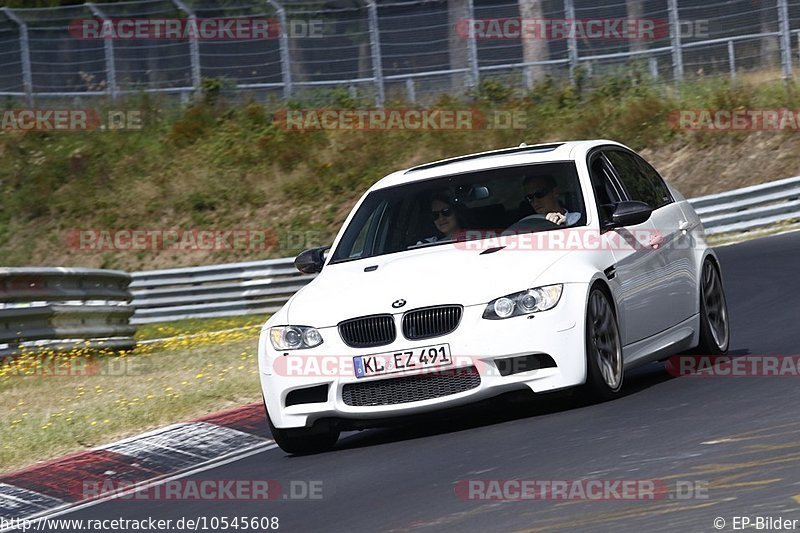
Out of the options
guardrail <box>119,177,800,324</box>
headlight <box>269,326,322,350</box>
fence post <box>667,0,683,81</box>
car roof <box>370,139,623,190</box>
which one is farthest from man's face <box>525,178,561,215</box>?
fence post <box>667,0,683,81</box>

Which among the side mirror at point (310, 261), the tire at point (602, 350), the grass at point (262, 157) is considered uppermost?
the grass at point (262, 157)

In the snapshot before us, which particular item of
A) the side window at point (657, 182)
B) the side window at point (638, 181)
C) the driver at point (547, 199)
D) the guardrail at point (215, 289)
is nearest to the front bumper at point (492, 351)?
the driver at point (547, 199)

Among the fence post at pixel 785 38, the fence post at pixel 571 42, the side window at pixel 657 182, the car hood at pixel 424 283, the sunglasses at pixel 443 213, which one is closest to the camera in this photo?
the car hood at pixel 424 283

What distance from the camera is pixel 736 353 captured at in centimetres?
1064

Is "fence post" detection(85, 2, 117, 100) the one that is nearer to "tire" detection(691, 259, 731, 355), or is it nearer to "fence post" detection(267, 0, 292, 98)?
"fence post" detection(267, 0, 292, 98)

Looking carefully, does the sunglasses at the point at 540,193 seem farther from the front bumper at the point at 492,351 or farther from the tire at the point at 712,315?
the tire at the point at 712,315

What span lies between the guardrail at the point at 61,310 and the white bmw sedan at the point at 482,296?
6.71 meters

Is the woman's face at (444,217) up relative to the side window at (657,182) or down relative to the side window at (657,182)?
down

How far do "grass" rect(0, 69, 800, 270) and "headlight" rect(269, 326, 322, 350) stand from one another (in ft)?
58.5

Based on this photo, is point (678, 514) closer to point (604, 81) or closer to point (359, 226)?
point (359, 226)

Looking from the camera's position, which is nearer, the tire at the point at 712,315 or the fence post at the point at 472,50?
the tire at the point at 712,315

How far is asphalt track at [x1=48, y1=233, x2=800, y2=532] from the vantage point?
6020 millimetres

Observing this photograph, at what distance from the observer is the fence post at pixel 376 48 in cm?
2834

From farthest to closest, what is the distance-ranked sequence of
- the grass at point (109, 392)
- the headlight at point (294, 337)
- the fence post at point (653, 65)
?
the fence post at point (653, 65), the grass at point (109, 392), the headlight at point (294, 337)
